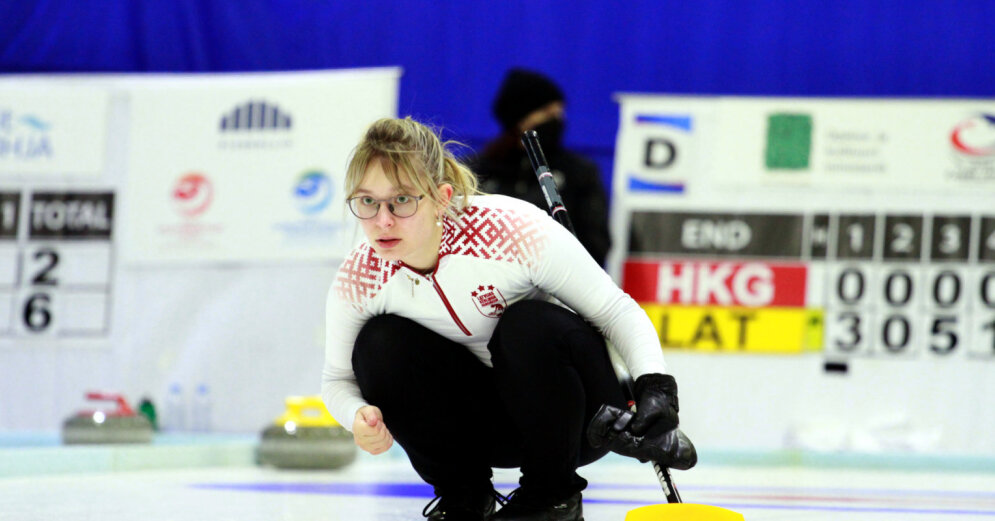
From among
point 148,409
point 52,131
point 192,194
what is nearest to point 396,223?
point 148,409

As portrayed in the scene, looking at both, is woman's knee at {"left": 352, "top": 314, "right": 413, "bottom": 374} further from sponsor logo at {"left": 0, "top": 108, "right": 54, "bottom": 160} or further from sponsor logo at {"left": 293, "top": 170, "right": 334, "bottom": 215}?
sponsor logo at {"left": 0, "top": 108, "right": 54, "bottom": 160}

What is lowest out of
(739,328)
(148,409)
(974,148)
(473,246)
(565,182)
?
(148,409)

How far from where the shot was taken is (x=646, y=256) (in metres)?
5.05

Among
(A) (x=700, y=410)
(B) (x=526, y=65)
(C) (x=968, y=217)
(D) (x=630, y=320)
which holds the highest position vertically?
(B) (x=526, y=65)

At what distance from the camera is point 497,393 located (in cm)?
198

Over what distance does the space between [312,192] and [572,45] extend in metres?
1.24

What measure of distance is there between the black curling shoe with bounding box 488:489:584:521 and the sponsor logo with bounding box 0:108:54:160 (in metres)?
3.99

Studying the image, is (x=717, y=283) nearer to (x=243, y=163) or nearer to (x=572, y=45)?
(x=572, y=45)

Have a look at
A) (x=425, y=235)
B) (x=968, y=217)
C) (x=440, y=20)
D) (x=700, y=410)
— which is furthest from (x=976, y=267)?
(x=425, y=235)

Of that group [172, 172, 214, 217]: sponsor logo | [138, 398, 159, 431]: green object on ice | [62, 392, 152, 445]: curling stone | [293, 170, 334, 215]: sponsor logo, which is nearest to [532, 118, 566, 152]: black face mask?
[293, 170, 334, 215]: sponsor logo

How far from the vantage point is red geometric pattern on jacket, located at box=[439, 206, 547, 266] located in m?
1.84

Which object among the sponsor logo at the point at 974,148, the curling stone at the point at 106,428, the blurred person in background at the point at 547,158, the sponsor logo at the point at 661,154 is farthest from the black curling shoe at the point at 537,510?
→ the sponsor logo at the point at 974,148

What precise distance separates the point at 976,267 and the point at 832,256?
55 cm

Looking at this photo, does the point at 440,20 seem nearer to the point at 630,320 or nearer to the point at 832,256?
the point at 832,256
